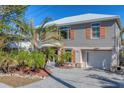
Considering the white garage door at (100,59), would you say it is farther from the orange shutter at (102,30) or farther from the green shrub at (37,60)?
the green shrub at (37,60)

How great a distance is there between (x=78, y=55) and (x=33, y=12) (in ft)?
21.7

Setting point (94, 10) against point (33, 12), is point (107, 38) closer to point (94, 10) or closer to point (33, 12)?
point (94, 10)

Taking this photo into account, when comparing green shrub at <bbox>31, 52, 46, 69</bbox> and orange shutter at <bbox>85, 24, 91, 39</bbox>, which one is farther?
orange shutter at <bbox>85, 24, 91, 39</bbox>

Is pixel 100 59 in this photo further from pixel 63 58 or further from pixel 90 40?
pixel 63 58

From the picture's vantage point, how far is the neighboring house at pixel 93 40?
16163 mm

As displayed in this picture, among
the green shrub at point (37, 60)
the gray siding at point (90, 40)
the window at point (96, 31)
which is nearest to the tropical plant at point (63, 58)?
the gray siding at point (90, 40)

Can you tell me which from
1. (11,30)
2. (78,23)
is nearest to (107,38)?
(78,23)

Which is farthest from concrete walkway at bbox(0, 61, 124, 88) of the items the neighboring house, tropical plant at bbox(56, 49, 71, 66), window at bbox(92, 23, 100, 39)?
tropical plant at bbox(56, 49, 71, 66)

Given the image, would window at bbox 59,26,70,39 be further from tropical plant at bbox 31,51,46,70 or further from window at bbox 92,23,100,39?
tropical plant at bbox 31,51,46,70

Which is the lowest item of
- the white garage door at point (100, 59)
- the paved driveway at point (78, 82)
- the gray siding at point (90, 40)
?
the paved driveway at point (78, 82)

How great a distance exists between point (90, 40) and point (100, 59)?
2.23 m

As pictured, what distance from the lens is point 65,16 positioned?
2286 cm

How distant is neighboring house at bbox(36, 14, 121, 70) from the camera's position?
16163mm

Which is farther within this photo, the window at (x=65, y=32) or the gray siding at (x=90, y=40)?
the window at (x=65, y=32)
